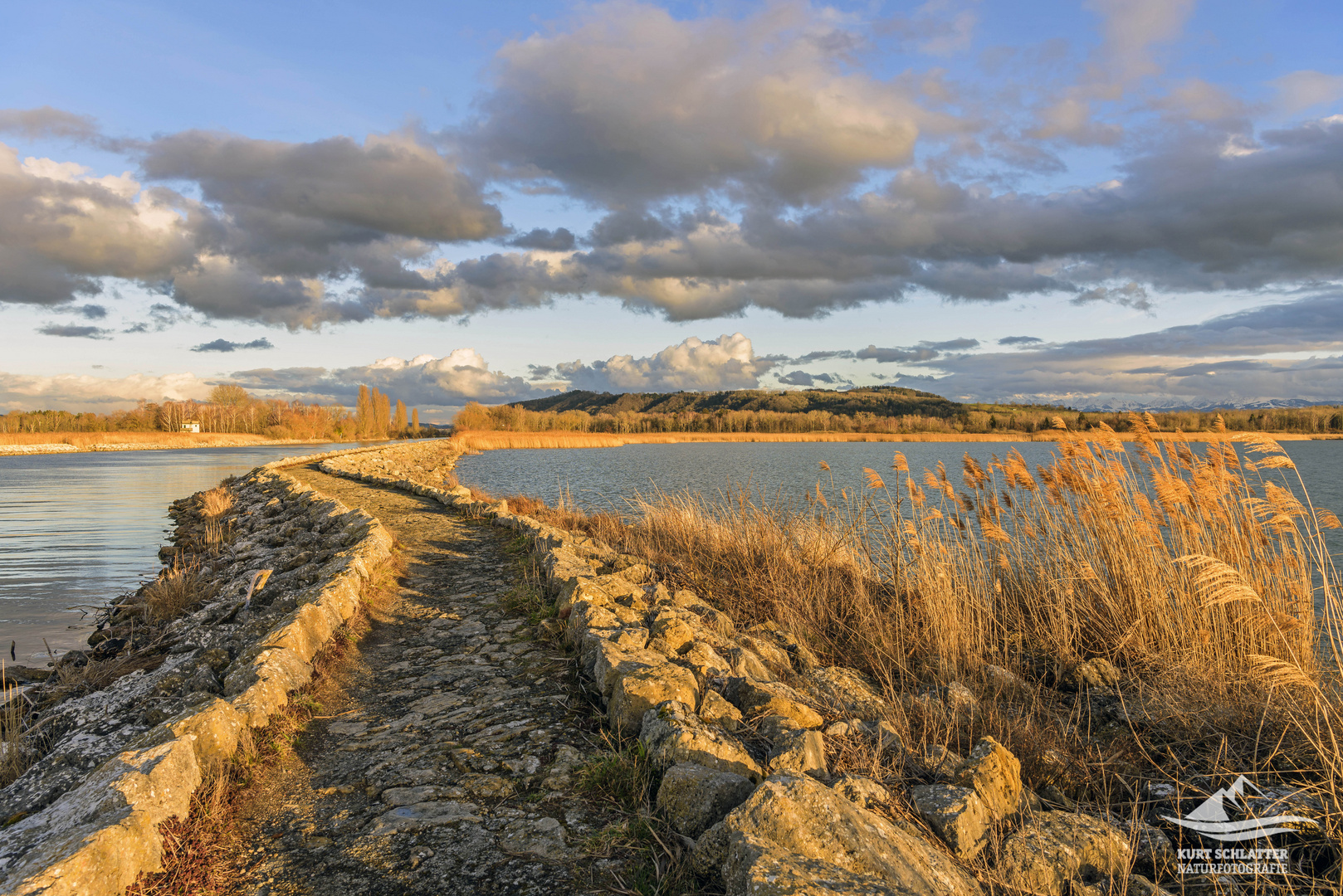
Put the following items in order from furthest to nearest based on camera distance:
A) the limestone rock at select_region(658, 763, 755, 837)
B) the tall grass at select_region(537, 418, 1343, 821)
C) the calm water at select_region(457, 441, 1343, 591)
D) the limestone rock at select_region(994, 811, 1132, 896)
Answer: the calm water at select_region(457, 441, 1343, 591) < the tall grass at select_region(537, 418, 1343, 821) < the limestone rock at select_region(994, 811, 1132, 896) < the limestone rock at select_region(658, 763, 755, 837)

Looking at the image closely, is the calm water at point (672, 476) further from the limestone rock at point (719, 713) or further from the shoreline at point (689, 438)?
the shoreline at point (689, 438)

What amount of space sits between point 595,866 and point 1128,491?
22.2 ft

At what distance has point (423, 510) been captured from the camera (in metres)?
14.0

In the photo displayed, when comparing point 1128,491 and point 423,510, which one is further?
point 423,510

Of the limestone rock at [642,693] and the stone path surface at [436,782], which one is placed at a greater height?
the limestone rock at [642,693]

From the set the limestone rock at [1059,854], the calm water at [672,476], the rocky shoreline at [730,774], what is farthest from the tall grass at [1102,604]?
the calm water at [672,476]

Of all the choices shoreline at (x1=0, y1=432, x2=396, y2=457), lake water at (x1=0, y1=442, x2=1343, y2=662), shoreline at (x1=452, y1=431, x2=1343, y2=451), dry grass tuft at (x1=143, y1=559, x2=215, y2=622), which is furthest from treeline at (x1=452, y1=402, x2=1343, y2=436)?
dry grass tuft at (x1=143, y1=559, x2=215, y2=622)

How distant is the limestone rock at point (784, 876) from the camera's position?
7.36 feet

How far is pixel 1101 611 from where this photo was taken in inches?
266

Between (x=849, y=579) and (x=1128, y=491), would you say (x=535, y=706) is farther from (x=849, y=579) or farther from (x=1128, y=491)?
(x=1128, y=491)

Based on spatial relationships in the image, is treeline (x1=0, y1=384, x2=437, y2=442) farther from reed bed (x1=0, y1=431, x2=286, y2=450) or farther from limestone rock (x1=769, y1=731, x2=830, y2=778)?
limestone rock (x1=769, y1=731, x2=830, y2=778)

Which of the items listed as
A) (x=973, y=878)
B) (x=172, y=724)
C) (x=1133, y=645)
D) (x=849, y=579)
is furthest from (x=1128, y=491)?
(x=172, y=724)

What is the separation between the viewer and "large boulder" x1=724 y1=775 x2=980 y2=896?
2.53 m

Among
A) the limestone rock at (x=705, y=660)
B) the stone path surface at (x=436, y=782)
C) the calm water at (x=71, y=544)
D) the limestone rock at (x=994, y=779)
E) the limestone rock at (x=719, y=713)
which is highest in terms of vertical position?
the limestone rock at (x=719, y=713)
